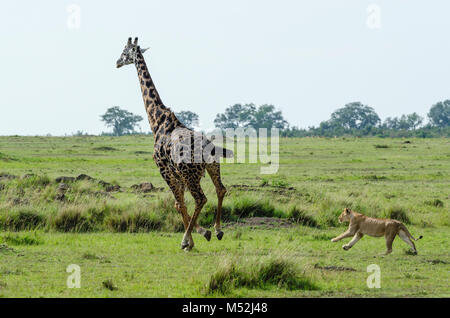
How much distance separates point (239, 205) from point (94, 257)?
5312 millimetres

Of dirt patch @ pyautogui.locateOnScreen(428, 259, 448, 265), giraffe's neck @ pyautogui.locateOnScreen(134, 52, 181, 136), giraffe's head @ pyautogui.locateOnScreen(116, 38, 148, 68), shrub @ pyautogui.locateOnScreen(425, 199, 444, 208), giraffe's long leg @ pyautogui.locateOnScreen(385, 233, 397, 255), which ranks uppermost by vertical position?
giraffe's head @ pyautogui.locateOnScreen(116, 38, 148, 68)

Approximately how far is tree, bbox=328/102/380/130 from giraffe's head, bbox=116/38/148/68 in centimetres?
8341

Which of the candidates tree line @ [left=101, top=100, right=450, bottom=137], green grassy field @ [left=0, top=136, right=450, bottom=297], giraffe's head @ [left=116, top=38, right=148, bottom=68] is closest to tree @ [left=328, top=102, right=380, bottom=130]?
tree line @ [left=101, top=100, right=450, bottom=137]

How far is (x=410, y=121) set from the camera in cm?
A: 9419

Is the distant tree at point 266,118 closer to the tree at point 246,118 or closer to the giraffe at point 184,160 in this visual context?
the tree at point 246,118

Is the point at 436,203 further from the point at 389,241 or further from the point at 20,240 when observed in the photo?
the point at 20,240

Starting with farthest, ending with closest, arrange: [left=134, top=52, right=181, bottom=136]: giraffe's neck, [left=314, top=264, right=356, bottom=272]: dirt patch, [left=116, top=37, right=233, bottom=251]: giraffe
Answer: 1. [left=134, top=52, right=181, bottom=136]: giraffe's neck
2. [left=116, top=37, right=233, bottom=251]: giraffe
3. [left=314, top=264, right=356, bottom=272]: dirt patch

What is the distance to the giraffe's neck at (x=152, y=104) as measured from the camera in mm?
12409

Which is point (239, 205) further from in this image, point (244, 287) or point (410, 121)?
point (410, 121)

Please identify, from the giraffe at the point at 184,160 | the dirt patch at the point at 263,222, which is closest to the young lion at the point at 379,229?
the giraffe at the point at 184,160

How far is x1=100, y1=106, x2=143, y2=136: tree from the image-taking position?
89188 millimetres

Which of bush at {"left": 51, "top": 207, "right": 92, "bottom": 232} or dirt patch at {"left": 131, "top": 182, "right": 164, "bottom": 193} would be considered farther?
dirt patch at {"left": 131, "top": 182, "right": 164, "bottom": 193}

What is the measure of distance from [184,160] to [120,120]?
79613 millimetres

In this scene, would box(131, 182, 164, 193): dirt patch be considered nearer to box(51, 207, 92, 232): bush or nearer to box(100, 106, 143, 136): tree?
box(51, 207, 92, 232): bush
